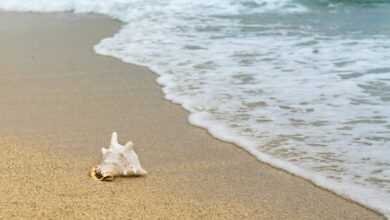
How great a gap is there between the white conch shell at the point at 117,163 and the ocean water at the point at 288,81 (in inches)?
33.3

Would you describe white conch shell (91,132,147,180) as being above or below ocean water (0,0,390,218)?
above

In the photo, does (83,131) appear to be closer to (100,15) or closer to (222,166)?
(222,166)

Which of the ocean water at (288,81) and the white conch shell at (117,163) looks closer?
the white conch shell at (117,163)

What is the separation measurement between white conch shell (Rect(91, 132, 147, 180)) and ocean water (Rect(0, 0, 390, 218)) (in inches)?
33.3

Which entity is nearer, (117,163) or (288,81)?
(117,163)

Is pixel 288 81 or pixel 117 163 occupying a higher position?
pixel 117 163

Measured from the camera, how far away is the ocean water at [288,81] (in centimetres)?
321

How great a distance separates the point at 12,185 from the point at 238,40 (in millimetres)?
5051

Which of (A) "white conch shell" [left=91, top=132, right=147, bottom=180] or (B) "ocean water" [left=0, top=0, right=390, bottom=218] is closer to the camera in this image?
(A) "white conch shell" [left=91, top=132, right=147, bottom=180]

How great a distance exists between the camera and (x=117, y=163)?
2756mm

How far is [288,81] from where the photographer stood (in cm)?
501

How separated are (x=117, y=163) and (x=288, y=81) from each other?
261 centimetres

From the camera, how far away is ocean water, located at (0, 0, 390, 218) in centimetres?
321

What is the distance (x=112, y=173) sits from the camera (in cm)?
276
